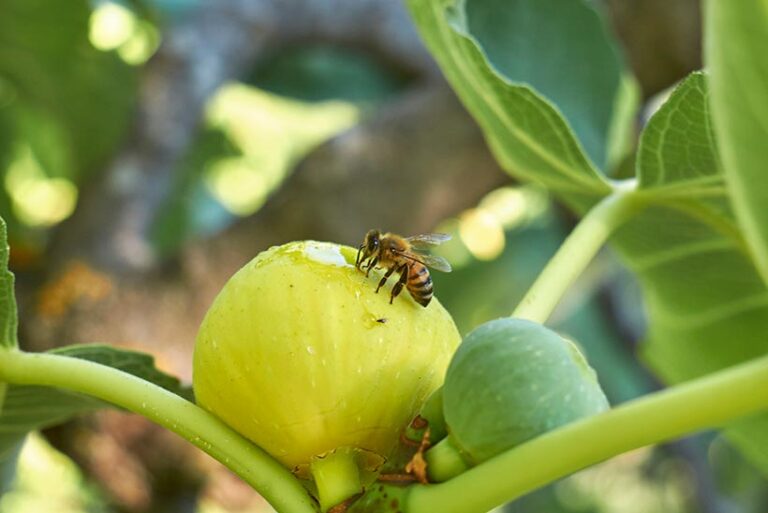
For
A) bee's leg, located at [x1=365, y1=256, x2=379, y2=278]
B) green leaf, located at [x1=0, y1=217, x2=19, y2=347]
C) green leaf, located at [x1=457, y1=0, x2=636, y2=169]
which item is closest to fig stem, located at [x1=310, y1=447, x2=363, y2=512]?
bee's leg, located at [x1=365, y1=256, x2=379, y2=278]

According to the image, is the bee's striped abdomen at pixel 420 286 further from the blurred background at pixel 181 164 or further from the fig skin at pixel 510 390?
the blurred background at pixel 181 164

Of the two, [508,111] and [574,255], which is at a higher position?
[508,111]

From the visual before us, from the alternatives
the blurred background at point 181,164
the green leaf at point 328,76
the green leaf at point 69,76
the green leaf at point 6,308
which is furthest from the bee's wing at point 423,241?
the green leaf at point 328,76

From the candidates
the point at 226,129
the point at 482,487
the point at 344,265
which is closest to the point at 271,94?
the point at 226,129

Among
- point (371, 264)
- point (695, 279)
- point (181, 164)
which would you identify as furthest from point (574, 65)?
point (181, 164)

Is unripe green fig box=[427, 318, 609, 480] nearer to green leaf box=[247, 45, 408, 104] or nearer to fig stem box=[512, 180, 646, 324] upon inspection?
fig stem box=[512, 180, 646, 324]

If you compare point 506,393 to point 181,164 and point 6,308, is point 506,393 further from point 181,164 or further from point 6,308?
point 181,164
